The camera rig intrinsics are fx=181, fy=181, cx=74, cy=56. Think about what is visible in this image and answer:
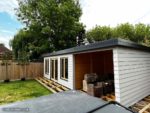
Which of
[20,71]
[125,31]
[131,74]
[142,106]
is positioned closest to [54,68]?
[20,71]

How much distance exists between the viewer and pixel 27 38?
2477 centimetres

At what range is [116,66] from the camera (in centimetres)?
634

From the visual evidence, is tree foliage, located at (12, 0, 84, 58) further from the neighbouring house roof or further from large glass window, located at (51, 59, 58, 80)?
the neighbouring house roof

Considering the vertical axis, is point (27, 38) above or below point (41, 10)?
below

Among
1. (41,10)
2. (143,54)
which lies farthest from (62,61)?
(41,10)

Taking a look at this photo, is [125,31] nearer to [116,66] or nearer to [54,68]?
[54,68]

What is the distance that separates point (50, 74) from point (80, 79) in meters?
5.21

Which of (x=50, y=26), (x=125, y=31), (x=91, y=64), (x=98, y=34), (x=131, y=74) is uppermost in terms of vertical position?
(x=125, y=31)

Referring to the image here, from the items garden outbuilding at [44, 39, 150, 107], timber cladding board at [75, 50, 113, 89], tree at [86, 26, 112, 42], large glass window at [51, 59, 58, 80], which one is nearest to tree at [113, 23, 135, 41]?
tree at [86, 26, 112, 42]

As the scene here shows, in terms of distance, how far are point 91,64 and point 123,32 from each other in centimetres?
2027

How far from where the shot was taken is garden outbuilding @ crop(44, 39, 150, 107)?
6.38 metres

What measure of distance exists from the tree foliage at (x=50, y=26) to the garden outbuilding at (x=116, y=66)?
10.1 metres

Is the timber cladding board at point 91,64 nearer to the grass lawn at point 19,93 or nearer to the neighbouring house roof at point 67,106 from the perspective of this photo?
the grass lawn at point 19,93

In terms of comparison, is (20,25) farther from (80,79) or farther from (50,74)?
(80,79)
